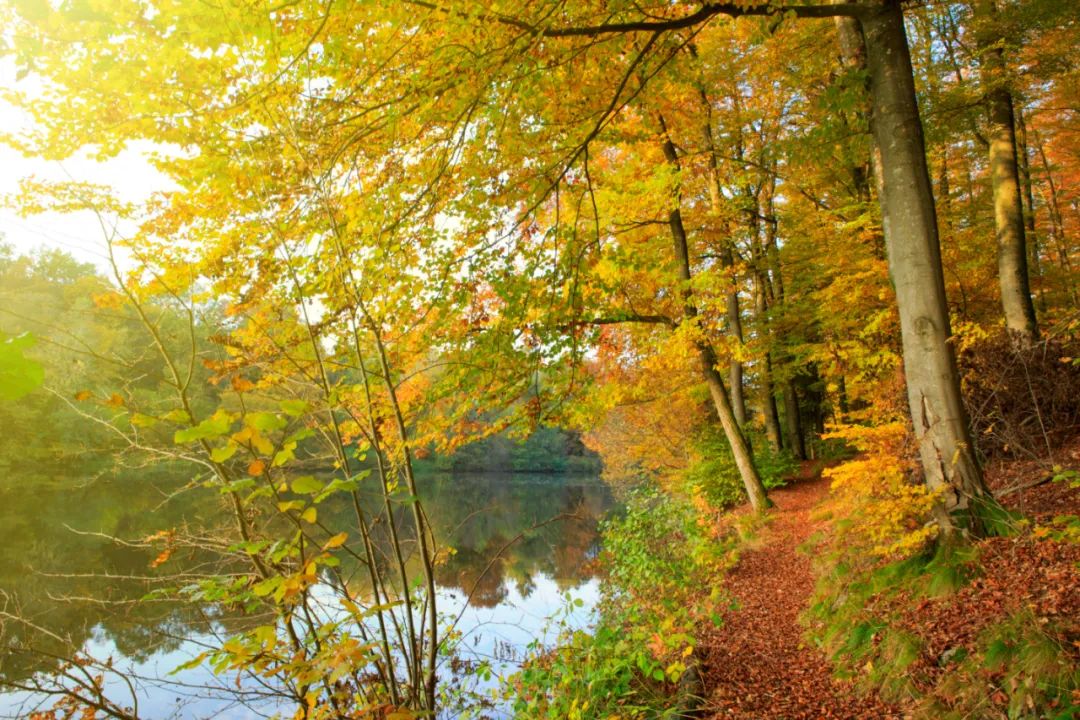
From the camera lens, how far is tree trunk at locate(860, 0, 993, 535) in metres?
4.00

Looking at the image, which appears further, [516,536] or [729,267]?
[729,267]

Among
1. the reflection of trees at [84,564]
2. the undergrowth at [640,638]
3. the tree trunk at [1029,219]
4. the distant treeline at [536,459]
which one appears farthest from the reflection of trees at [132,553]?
the distant treeline at [536,459]

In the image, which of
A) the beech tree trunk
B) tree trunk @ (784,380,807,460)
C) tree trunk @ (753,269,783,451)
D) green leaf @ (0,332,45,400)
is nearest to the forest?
green leaf @ (0,332,45,400)

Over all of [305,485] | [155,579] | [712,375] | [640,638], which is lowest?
[640,638]

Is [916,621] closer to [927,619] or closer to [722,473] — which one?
[927,619]

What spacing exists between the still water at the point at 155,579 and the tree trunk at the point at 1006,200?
19.6ft

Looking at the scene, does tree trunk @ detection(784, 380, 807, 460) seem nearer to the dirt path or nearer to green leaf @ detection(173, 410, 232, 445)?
the dirt path

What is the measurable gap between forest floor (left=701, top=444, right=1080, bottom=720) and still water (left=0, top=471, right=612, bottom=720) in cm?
147

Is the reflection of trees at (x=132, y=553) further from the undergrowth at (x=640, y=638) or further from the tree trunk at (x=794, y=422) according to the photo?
the tree trunk at (x=794, y=422)

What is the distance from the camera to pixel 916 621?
361cm

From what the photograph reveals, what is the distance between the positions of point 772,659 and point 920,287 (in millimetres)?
3002

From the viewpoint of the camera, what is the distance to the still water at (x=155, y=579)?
3.46 m

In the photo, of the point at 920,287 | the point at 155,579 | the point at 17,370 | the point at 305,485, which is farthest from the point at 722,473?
the point at 17,370

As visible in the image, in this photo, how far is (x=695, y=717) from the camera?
3.86 m
